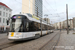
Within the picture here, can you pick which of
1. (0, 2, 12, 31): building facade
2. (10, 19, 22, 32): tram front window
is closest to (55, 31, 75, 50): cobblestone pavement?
(10, 19, 22, 32): tram front window

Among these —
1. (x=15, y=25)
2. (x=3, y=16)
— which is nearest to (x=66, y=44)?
(x=15, y=25)

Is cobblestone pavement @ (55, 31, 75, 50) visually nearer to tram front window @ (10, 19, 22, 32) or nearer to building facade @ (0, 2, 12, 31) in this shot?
tram front window @ (10, 19, 22, 32)

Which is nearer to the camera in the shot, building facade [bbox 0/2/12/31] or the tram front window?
the tram front window

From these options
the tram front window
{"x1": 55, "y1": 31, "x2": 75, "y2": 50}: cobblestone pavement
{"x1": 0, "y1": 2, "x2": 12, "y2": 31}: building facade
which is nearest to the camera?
{"x1": 55, "y1": 31, "x2": 75, "y2": 50}: cobblestone pavement

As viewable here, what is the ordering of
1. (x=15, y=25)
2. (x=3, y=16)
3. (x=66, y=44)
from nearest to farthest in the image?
(x=66, y=44), (x=15, y=25), (x=3, y=16)

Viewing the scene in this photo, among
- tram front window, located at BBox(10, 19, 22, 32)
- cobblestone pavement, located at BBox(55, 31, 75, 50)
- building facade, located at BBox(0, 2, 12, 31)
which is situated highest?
building facade, located at BBox(0, 2, 12, 31)

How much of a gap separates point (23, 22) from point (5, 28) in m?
34.6

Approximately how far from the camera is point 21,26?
8.54 m

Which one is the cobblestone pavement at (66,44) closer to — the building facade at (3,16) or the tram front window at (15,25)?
the tram front window at (15,25)

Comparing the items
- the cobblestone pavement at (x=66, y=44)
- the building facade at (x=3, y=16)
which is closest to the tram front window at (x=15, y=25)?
the cobblestone pavement at (x=66, y=44)

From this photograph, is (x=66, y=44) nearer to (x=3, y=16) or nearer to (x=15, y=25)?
(x=15, y=25)

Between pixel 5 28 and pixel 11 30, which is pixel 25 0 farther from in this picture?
pixel 5 28

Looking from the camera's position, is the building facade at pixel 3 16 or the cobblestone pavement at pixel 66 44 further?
the building facade at pixel 3 16

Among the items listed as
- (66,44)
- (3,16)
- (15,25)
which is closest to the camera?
(66,44)
